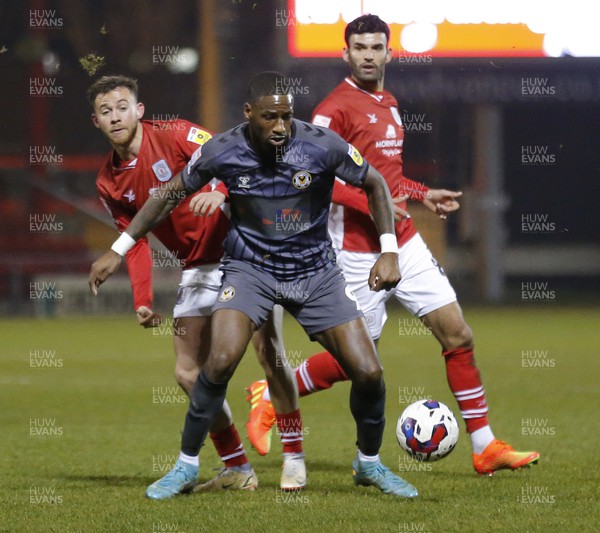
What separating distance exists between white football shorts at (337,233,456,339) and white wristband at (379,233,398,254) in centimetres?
91

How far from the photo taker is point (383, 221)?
537 centimetres

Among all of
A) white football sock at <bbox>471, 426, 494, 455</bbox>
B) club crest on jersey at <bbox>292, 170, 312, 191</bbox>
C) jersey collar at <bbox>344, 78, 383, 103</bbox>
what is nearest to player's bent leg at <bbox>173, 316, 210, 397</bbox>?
club crest on jersey at <bbox>292, 170, 312, 191</bbox>

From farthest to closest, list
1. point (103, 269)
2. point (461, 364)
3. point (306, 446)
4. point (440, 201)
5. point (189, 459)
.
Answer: point (306, 446) < point (440, 201) < point (461, 364) < point (189, 459) < point (103, 269)

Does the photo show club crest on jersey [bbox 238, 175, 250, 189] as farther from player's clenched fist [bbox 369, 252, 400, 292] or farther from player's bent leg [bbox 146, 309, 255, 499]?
player's clenched fist [bbox 369, 252, 400, 292]

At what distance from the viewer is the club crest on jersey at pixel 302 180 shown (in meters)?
5.25

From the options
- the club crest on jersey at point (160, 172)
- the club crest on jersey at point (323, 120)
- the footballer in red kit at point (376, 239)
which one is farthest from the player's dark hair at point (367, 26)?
the club crest on jersey at point (160, 172)

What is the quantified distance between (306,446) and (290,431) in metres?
1.35

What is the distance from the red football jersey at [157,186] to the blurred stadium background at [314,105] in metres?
11.0

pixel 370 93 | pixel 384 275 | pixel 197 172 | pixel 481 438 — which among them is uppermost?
pixel 370 93

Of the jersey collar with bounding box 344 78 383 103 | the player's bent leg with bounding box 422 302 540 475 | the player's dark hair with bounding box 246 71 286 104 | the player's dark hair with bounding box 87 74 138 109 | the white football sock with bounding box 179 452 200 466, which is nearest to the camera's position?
the player's dark hair with bounding box 246 71 286 104

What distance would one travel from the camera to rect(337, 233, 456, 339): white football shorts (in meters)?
6.25

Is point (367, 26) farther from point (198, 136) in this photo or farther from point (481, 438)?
point (481, 438)

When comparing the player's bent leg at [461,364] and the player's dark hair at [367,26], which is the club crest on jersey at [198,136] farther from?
the player's bent leg at [461,364]

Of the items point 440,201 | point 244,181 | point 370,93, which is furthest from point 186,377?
point 370,93
